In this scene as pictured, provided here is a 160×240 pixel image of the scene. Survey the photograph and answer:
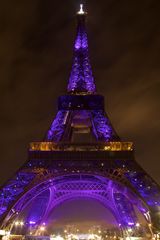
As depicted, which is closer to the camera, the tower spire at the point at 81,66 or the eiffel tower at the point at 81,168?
the eiffel tower at the point at 81,168

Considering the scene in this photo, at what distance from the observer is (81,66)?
7069 cm

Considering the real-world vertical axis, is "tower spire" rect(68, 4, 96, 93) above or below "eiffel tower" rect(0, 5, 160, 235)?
above

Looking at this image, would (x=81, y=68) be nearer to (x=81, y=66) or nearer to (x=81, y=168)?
(x=81, y=66)

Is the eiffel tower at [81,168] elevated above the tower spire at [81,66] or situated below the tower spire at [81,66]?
below

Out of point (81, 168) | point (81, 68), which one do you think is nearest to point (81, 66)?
point (81, 68)

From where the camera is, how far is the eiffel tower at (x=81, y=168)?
5197 cm

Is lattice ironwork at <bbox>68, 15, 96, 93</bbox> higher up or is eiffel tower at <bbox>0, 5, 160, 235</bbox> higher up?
lattice ironwork at <bbox>68, 15, 96, 93</bbox>

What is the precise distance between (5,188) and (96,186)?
61.5 ft

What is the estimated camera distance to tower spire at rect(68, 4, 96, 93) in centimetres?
6938

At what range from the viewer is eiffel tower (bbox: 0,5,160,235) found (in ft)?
171

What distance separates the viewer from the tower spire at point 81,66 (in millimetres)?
69375

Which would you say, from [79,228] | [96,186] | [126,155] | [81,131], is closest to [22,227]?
[96,186]

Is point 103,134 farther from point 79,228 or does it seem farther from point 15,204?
point 79,228

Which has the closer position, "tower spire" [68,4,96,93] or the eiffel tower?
the eiffel tower
